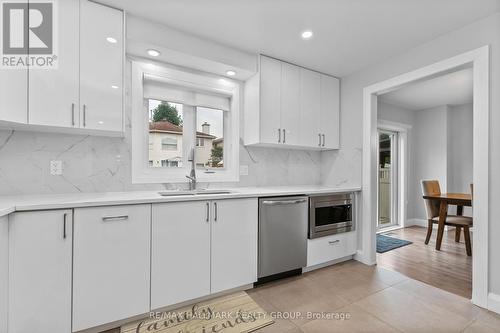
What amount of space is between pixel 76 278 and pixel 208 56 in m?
2.12

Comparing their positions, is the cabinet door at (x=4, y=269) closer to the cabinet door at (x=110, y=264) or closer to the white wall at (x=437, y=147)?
the cabinet door at (x=110, y=264)

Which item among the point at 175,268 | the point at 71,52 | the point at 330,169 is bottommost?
the point at 175,268

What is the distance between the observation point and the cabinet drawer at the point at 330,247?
8.31 feet

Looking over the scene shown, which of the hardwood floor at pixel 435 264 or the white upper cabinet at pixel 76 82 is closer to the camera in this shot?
the white upper cabinet at pixel 76 82

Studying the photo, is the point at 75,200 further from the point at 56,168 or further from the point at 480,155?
the point at 480,155

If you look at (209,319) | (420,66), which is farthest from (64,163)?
(420,66)

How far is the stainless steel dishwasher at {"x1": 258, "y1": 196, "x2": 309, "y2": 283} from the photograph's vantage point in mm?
2225

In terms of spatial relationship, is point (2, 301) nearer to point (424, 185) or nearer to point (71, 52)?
point (71, 52)

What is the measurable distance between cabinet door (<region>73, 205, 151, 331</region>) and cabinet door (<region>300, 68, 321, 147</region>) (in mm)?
2065

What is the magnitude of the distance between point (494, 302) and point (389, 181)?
10.6ft

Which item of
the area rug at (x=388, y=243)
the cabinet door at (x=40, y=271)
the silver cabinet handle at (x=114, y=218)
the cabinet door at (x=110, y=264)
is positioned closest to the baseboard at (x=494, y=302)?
the area rug at (x=388, y=243)

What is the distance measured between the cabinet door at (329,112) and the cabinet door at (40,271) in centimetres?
283

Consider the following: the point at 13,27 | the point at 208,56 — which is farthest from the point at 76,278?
the point at 208,56

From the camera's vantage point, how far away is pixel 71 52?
5.65 ft
